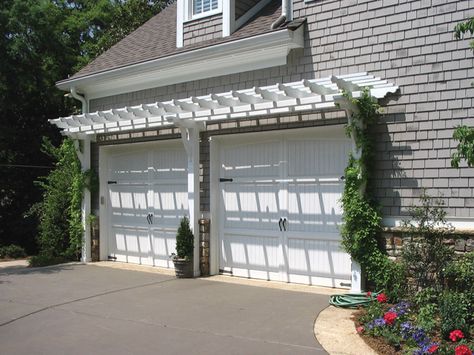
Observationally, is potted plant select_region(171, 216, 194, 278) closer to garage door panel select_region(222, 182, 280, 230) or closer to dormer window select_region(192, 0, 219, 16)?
garage door panel select_region(222, 182, 280, 230)

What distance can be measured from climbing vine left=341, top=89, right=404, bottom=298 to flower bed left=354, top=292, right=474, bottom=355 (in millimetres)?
1295

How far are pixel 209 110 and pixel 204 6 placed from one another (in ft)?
8.58

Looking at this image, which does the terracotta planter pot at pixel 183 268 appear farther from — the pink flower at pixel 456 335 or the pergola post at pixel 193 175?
the pink flower at pixel 456 335

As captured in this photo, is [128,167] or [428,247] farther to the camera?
[128,167]

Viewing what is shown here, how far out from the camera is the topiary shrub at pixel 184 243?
9352 mm

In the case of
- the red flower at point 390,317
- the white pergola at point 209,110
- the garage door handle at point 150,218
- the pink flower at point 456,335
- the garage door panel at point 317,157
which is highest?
the white pergola at point 209,110

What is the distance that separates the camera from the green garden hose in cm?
696

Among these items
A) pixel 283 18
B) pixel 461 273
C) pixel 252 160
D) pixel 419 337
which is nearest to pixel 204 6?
pixel 283 18

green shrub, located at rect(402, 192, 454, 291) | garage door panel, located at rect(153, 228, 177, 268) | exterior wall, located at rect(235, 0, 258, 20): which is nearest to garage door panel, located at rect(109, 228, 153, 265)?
garage door panel, located at rect(153, 228, 177, 268)

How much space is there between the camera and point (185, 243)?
936cm

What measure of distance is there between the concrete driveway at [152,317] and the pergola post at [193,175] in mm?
825

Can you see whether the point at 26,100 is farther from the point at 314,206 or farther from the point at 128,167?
the point at 314,206

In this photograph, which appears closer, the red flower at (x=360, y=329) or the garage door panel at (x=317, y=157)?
the red flower at (x=360, y=329)

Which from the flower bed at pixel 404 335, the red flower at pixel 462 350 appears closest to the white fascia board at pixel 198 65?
the flower bed at pixel 404 335
